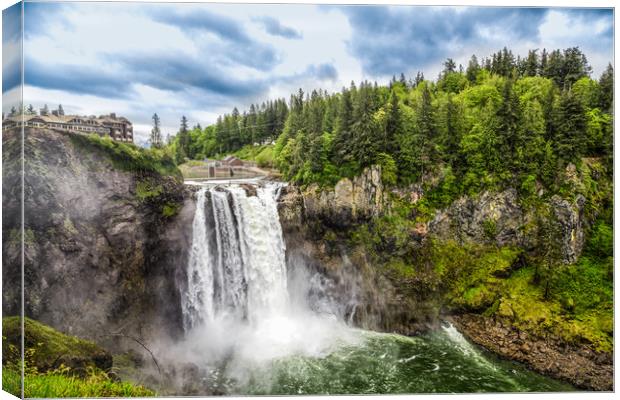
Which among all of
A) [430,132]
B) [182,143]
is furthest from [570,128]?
[182,143]

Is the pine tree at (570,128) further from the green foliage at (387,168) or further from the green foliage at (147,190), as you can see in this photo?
the green foliage at (147,190)

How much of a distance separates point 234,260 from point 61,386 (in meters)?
7.96

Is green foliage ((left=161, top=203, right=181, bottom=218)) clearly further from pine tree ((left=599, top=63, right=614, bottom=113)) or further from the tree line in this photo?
pine tree ((left=599, top=63, right=614, bottom=113))

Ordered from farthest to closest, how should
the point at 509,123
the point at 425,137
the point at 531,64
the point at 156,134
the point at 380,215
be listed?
the point at 380,215, the point at 425,137, the point at 509,123, the point at 531,64, the point at 156,134

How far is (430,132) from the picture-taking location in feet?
50.4

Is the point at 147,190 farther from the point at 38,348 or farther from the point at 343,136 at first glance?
the point at 343,136

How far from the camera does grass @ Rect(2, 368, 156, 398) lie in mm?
6699

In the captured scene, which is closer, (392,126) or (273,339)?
(273,339)

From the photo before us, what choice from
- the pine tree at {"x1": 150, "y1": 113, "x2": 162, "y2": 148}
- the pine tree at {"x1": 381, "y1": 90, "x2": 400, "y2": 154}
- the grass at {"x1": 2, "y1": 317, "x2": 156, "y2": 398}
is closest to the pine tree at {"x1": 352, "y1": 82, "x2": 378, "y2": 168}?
the pine tree at {"x1": 381, "y1": 90, "x2": 400, "y2": 154}

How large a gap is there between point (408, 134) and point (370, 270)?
18.4 feet

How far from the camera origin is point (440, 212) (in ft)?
50.3

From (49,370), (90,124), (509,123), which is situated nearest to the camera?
(49,370)

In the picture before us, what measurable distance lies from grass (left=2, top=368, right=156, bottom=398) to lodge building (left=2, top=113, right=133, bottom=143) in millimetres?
5216

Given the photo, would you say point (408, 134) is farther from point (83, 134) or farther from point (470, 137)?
point (83, 134)
